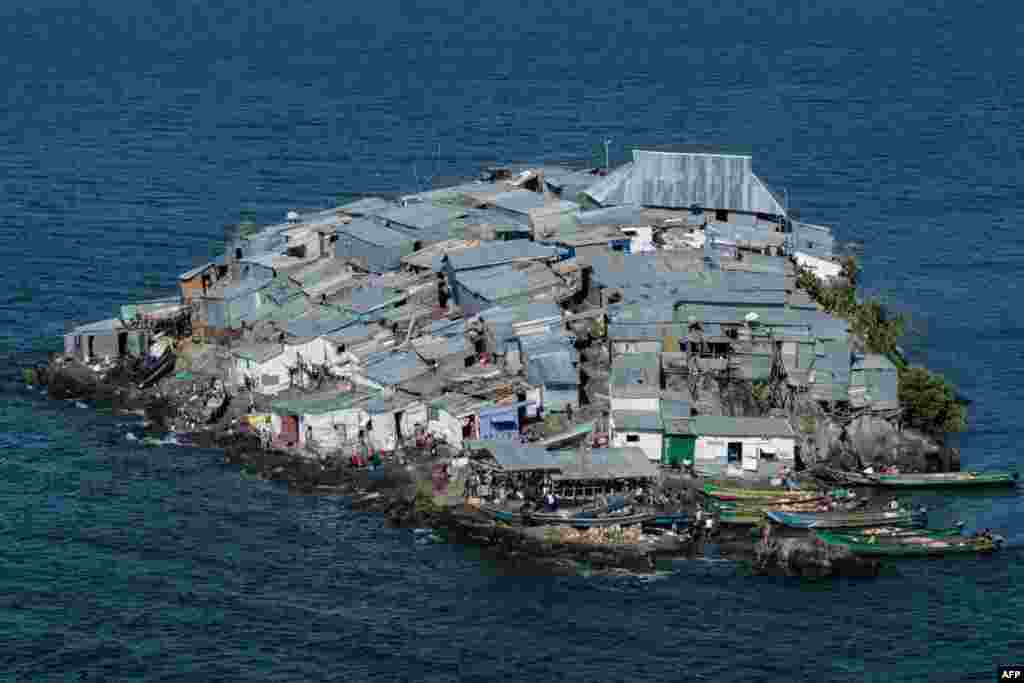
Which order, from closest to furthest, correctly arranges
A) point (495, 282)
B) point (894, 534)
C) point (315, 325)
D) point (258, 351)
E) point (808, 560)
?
point (808, 560) < point (894, 534) < point (258, 351) < point (315, 325) < point (495, 282)

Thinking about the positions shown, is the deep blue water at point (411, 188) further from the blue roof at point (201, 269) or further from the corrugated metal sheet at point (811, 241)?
the blue roof at point (201, 269)

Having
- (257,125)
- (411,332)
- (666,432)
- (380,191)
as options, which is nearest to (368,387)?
(411,332)

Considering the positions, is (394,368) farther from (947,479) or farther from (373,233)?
(947,479)

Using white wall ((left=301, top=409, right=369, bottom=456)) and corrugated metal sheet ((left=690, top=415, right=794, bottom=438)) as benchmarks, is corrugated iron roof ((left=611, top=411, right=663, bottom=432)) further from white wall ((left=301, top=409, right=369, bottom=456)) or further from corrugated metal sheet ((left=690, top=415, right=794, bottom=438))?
white wall ((left=301, top=409, right=369, bottom=456))

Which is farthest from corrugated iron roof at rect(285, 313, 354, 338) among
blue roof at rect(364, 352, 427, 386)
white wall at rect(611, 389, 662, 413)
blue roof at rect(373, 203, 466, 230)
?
white wall at rect(611, 389, 662, 413)

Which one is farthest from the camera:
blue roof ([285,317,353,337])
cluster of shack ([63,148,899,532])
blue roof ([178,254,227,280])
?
blue roof ([178,254,227,280])

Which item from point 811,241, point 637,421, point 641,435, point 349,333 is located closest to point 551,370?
point 637,421

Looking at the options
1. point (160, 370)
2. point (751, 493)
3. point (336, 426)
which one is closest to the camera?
point (751, 493)
